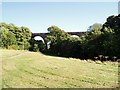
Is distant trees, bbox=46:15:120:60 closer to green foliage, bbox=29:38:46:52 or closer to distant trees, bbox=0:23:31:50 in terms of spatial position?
green foliage, bbox=29:38:46:52

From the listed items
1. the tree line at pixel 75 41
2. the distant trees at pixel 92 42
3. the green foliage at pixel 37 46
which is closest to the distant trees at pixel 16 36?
the tree line at pixel 75 41

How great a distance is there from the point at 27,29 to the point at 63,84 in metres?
65.9

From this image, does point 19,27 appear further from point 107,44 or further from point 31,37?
point 107,44

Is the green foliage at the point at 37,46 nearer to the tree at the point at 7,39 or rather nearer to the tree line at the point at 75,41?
the tree line at the point at 75,41

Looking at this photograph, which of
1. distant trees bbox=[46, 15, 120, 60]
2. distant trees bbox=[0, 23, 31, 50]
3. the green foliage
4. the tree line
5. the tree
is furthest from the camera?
the green foliage

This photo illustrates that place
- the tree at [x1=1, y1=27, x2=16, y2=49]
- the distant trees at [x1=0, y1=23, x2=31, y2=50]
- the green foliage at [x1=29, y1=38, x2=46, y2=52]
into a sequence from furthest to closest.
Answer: the green foliage at [x1=29, y1=38, x2=46, y2=52], the distant trees at [x1=0, y1=23, x2=31, y2=50], the tree at [x1=1, y1=27, x2=16, y2=49]

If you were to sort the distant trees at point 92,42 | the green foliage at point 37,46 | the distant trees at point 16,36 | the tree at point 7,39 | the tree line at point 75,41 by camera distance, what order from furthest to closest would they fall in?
the green foliage at point 37,46, the distant trees at point 16,36, the tree at point 7,39, the tree line at point 75,41, the distant trees at point 92,42

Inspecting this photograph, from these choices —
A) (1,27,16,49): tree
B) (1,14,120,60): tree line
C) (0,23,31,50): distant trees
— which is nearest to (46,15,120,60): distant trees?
(1,14,120,60): tree line

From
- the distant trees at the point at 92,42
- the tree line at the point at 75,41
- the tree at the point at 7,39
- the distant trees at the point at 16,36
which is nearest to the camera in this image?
the distant trees at the point at 92,42

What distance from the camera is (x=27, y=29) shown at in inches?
3216

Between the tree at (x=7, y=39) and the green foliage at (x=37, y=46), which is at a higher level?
the tree at (x=7, y=39)

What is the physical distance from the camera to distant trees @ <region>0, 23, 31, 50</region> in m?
70.1

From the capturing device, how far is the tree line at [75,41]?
51.1 m

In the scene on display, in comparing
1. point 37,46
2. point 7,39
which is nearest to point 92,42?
point 37,46
